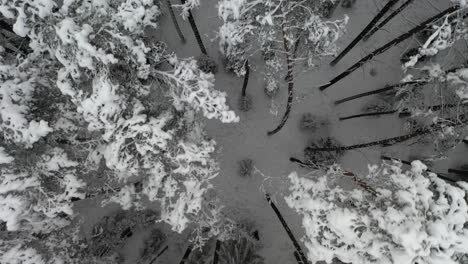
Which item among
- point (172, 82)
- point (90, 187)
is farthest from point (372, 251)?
point (90, 187)

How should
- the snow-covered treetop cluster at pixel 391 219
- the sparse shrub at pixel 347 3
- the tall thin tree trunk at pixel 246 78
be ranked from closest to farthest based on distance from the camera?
the snow-covered treetop cluster at pixel 391 219
the tall thin tree trunk at pixel 246 78
the sparse shrub at pixel 347 3

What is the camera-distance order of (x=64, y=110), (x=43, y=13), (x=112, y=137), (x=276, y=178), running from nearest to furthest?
(x=43, y=13) < (x=112, y=137) < (x=64, y=110) < (x=276, y=178)

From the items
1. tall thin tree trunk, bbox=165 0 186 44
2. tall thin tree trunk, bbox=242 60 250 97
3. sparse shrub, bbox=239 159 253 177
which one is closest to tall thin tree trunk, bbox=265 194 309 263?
sparse shrub, bbox=239 159 253 177

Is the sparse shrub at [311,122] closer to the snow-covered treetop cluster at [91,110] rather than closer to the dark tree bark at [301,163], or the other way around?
the dark tree bark at [301,163]

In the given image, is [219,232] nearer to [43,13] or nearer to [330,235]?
[330,235]

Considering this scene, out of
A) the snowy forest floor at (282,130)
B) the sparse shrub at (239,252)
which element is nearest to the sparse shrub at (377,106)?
the snowy forest floor at (282,130)

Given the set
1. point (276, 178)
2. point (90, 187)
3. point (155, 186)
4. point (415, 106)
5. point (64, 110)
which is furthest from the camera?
point (276, 178)

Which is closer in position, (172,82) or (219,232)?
(172,82)
